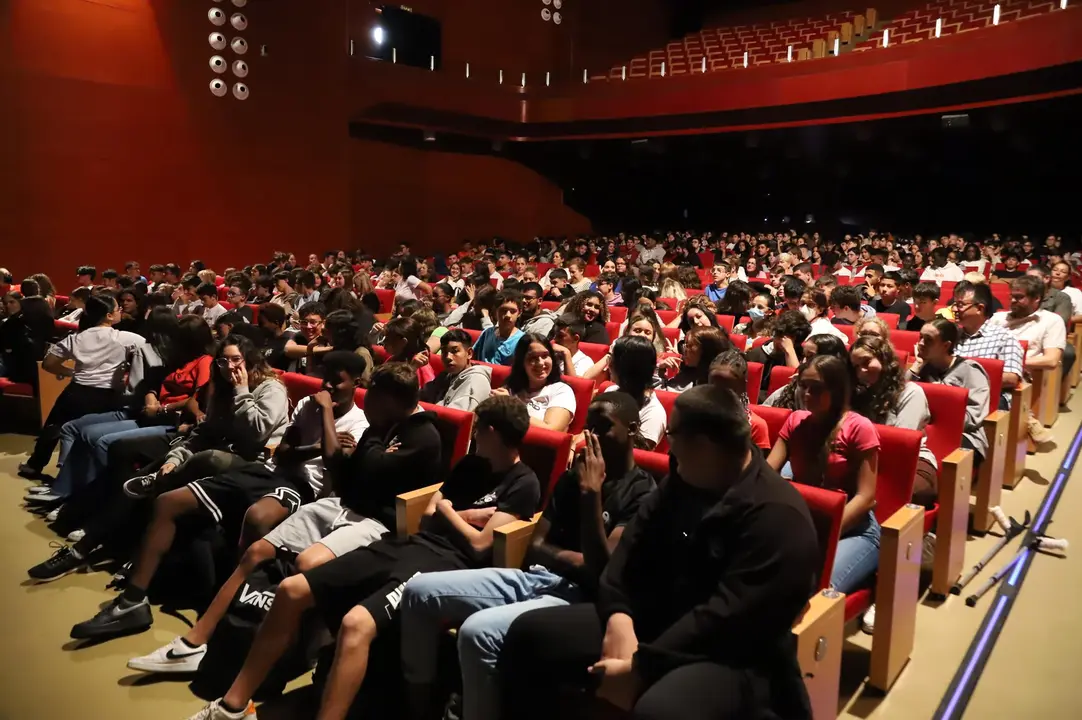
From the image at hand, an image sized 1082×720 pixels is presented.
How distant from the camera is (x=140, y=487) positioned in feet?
10.5

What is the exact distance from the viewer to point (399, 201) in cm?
1361

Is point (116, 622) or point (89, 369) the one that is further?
point (89, 369)

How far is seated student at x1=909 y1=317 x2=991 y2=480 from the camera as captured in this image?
3.46 m

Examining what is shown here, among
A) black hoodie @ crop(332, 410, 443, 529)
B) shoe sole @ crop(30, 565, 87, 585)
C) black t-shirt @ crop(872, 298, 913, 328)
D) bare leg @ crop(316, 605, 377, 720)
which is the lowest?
shoe sole @ crop(30, 565, 87, 585)

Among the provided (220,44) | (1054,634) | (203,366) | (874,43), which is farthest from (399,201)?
(1054,634)

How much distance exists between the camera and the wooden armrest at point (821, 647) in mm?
1851

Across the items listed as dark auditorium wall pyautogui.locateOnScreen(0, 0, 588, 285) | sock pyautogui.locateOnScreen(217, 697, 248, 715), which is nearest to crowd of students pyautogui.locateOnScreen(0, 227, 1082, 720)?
sock pyautogui.locateOnScreen(217, 697, 248, 715)

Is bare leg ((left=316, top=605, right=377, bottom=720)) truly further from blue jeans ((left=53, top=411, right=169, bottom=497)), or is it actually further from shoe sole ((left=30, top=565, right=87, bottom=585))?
blue jeans ((left=53, top=411, right=169, bottom=497))

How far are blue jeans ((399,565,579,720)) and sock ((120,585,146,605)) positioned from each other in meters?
1.24

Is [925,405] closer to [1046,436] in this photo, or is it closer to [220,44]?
[1046,436]

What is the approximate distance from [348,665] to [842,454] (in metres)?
1.61

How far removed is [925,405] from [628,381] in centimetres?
115

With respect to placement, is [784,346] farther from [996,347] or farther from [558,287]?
[558,287]

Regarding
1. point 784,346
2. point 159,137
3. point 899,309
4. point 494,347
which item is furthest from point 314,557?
point 159,137
